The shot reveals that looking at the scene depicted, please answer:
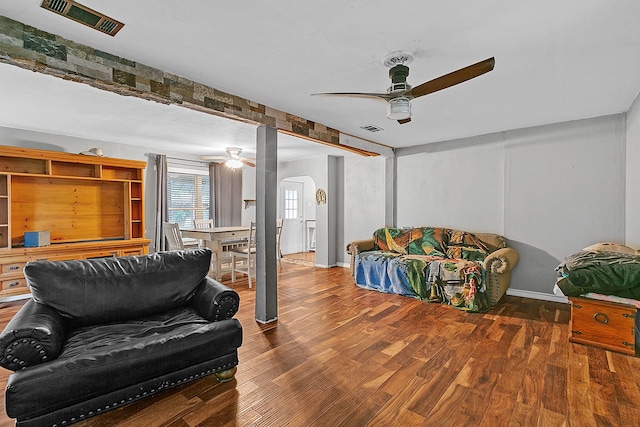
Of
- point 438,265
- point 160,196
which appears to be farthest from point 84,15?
point 160,196

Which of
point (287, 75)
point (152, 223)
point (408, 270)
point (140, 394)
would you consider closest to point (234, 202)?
point (152, 223)

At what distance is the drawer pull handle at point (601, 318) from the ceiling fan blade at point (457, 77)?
2.50 m

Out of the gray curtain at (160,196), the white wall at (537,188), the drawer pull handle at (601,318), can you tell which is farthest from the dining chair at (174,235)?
the drawer pull handle at (601,318)

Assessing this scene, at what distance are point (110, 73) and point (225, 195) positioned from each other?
15.7ft

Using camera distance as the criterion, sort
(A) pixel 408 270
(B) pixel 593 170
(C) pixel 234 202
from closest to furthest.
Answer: (B) pixel 593 170 → (A) pixel 408 270 → (C) pixel 234 202

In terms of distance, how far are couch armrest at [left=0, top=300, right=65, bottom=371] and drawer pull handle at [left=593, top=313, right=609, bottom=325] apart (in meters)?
4.21

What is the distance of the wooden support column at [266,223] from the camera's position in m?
3.44

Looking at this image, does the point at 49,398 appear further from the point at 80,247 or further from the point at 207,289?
the point at 80,247

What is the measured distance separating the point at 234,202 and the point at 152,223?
1841mm

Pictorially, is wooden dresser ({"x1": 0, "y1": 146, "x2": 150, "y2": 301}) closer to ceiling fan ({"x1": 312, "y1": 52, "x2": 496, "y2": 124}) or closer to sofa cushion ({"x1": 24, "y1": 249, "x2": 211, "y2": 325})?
sofa cushion ({"x1": 24, "y1": 249, "x2": 211, "y2": 325})

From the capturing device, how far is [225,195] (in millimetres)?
7008

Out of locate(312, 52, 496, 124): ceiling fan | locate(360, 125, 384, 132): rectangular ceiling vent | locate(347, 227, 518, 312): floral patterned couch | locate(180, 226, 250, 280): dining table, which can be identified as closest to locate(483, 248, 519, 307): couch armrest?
locate(347, 227, 518, 312): floral patterned couch

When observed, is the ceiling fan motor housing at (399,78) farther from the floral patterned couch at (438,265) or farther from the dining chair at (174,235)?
the dining chair at (174,235)

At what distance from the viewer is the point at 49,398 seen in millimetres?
1645
